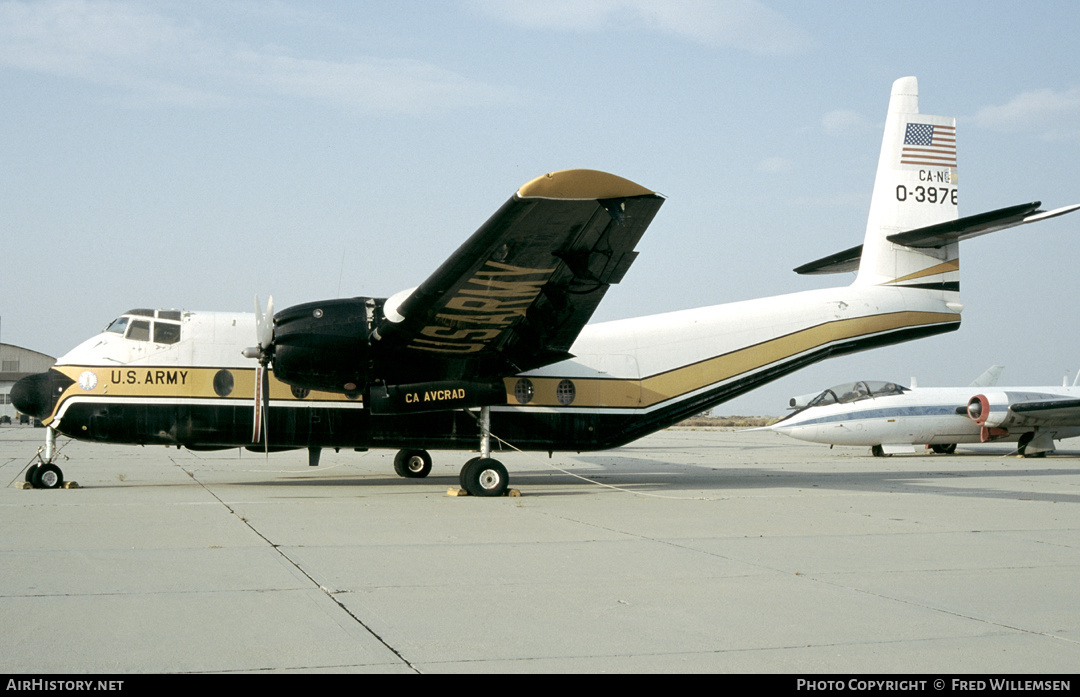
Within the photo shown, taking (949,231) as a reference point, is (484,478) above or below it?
below

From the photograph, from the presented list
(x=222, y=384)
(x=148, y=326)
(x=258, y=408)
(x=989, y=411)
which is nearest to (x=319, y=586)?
(x=258, y=408)

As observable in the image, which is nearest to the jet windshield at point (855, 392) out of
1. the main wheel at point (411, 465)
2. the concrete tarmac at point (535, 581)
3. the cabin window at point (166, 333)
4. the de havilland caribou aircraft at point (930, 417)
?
the de havilland caribou aircraft at point (930, 417)

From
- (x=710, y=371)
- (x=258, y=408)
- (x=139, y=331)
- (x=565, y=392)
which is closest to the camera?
(x=258, y=408)

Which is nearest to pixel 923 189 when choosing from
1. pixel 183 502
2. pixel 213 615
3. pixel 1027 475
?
pixel 1027 475

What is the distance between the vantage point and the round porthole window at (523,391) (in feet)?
43.5

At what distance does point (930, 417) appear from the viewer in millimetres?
23344

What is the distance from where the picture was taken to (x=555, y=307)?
11.8m

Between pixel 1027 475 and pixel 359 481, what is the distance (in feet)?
43.1

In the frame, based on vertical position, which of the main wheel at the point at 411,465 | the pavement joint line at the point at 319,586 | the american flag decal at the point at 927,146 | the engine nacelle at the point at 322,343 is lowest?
the main wheel at the point at 411,465

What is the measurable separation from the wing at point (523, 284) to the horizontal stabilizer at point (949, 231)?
229 inches

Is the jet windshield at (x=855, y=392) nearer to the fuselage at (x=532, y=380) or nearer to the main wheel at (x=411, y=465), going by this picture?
the fuselage at (x=532, y=380)

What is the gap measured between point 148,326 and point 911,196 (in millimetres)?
12741

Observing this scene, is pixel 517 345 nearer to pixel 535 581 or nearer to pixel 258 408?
pixel 258 408

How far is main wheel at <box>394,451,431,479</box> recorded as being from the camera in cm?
1551
